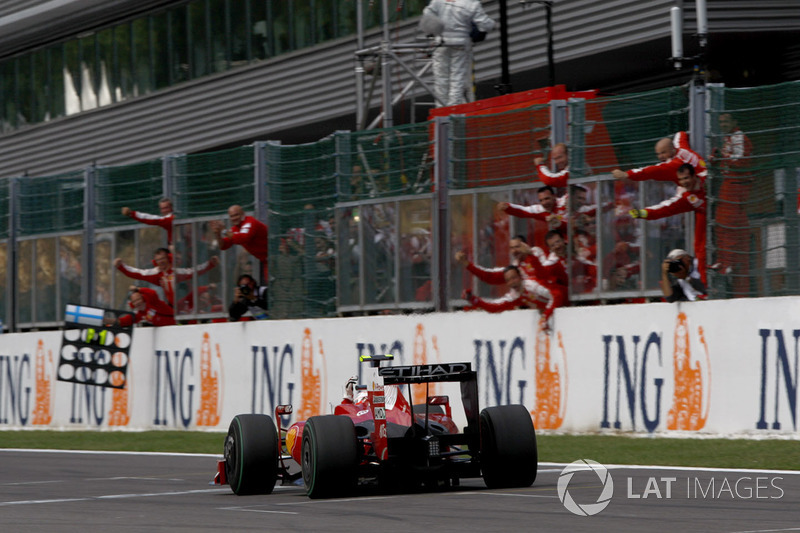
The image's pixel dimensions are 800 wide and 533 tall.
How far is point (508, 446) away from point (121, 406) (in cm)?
1109

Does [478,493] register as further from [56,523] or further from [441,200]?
[441,200]

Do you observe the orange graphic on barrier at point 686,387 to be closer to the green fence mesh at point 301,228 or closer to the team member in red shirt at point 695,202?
the team member in red shirt at point 695,202

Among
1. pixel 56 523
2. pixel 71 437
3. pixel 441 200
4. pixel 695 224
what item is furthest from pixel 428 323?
pixel 56 523

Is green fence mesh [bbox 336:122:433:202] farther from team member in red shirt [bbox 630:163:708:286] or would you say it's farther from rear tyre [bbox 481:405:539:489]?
rear tyre [bbox 481:405:539:489]

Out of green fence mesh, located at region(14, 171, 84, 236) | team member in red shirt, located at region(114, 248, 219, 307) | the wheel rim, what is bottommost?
the wheel rim

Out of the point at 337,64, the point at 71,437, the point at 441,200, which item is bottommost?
the point at 71,437

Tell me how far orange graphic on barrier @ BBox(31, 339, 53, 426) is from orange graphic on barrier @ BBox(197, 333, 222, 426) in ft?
11.3

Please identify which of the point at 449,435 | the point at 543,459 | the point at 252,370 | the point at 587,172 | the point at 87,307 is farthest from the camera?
the point at 87,307

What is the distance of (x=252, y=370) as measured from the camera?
18406 millimetres

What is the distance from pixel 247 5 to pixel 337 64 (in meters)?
3.32

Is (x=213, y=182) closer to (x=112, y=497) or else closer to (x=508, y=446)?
(x=112, y=497)

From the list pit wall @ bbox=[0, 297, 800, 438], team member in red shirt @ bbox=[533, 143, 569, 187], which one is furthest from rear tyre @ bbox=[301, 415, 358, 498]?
team member in red shirt @ bbox=[533, 143, 569, 187]

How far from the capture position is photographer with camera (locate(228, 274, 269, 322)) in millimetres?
19031

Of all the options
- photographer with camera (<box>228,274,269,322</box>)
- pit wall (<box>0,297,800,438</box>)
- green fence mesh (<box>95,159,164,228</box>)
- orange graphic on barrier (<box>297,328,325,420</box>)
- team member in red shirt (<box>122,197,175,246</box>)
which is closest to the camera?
pit wall (<box>0,297,800,438</box>)
